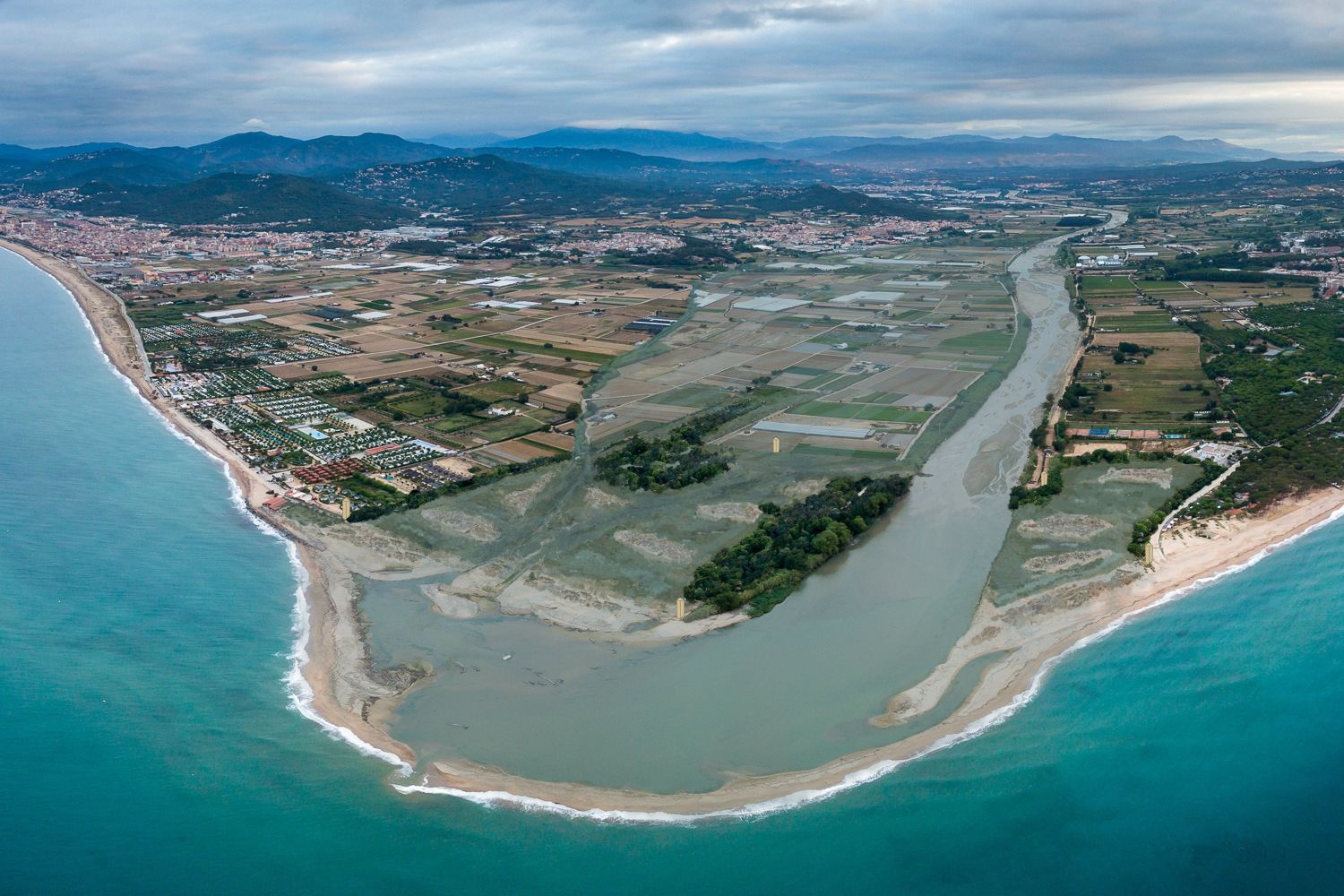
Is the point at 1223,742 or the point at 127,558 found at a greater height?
the point at 127,558

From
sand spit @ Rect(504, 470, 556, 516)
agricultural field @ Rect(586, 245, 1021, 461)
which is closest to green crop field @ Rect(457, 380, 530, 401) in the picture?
agricultural field @ Rect(586, 245, 1021, 461)

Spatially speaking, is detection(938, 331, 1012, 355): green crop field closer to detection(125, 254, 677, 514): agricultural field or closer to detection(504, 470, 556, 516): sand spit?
detection(125, 254, 677, 514): agricultural field

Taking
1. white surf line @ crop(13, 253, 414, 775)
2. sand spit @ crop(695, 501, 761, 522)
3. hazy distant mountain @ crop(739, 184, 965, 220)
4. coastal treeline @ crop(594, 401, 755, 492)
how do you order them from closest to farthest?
white surf line @ crop(13, 253, 414, 775) → sand spit @ crop(695, 501, 761, 522) → coastal treeline @ crop(594, 401, 755, 492) → hazy distant mountain @ crop(739, 184, 965, 220)

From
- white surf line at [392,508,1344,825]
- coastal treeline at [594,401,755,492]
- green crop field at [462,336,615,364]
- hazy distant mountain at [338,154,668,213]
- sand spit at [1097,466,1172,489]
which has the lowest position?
white surf line at [392,508,1344,825]

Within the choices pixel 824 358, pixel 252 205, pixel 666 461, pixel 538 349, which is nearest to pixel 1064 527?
pixel 666 461

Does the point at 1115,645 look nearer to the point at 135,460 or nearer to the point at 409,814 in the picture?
the point at 409,814

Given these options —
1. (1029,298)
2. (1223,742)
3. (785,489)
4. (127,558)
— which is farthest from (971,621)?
(1029,298)

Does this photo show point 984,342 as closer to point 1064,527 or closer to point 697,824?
point 1064,527

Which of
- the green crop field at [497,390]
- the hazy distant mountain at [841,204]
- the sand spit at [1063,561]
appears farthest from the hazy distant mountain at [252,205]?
the sand spit at [1063,561]
